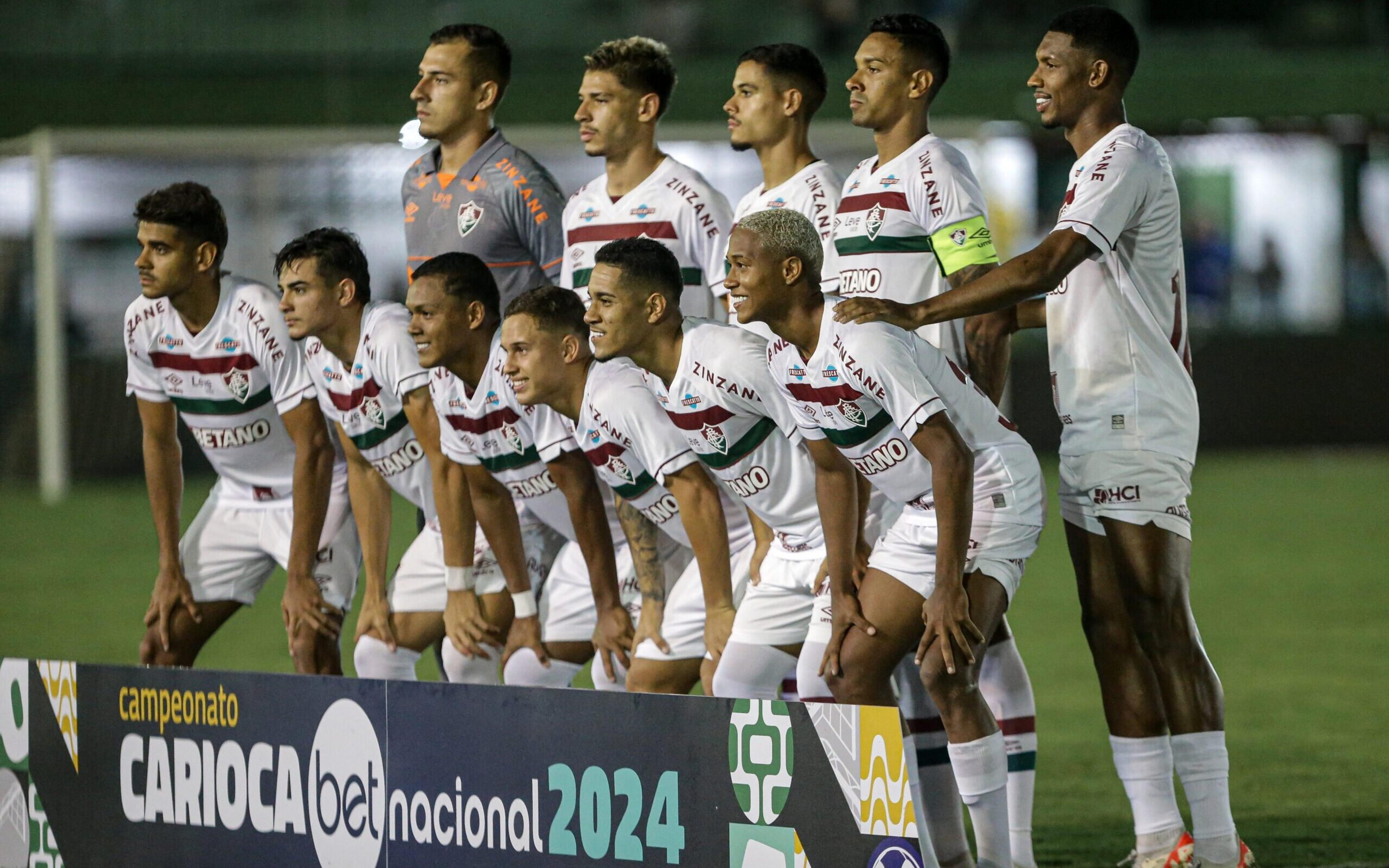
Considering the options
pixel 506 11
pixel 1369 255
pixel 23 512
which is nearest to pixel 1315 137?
pixel 1369 255

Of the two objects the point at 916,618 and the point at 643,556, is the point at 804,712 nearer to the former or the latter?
the point at 916,618

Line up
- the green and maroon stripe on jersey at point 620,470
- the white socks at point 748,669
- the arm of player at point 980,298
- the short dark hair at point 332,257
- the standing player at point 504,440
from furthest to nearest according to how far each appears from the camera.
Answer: the short dark hair at point 332,257 < the standing player at point 504,440 < the green and maroon stripe on jersey at point 620,470 < the white socks at point 748,669 < the arm of player at point 980,298

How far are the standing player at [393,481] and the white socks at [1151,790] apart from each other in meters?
1.90

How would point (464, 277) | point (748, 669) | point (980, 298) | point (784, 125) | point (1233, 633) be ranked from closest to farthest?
point (980, 298) → point (748, 669) → point (464, 277) → point (784, 125) → point (1233, 633)

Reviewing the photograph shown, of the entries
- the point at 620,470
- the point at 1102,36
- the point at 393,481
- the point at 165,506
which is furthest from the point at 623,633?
the point at 1102,36

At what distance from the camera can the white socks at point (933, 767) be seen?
4609mm

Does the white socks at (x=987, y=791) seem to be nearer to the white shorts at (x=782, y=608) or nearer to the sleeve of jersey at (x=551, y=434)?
the white shorts at (x=782, y=608)

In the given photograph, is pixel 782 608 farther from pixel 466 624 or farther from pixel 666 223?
pixel 666 223

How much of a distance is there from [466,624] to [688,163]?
12746 mm

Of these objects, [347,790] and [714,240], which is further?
[714,240]

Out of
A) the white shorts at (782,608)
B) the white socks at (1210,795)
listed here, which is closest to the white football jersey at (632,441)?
the white shorts at (782,608)

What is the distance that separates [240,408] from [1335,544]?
909 centimetres

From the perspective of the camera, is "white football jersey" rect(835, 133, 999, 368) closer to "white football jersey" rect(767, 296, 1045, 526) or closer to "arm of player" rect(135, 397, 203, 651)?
"white football jersey" rect(767, 296, 1045, 526)

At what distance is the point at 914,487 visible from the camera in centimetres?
457
